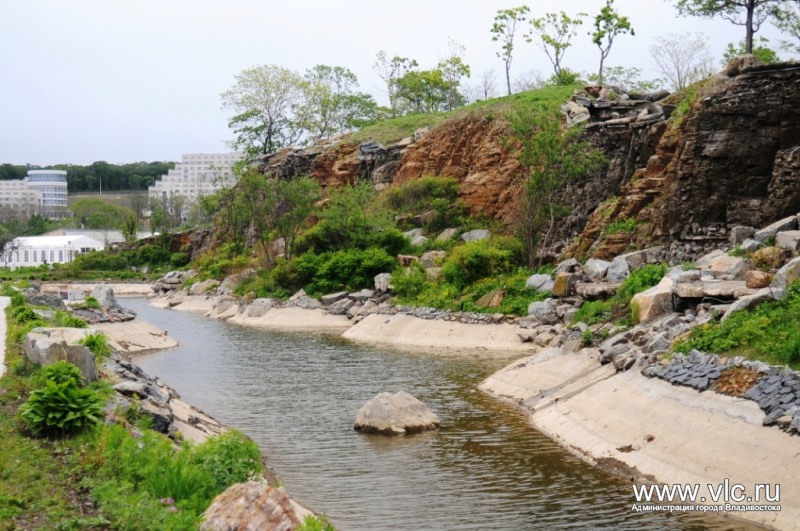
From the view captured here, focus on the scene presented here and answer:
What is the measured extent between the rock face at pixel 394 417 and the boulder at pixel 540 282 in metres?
18.7

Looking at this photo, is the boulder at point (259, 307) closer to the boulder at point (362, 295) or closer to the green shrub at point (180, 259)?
the boulder at point (362, 295)

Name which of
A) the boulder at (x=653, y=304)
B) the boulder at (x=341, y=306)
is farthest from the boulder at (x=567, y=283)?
the boulder at (x=341, y=306)

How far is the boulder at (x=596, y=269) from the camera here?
1387 inches

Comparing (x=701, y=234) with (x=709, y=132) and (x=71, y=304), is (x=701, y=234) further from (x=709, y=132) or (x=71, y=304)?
(x=71, y=304)

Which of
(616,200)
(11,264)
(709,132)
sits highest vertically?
(709,132)

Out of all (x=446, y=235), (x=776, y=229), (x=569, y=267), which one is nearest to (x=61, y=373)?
(x=776, y=229)

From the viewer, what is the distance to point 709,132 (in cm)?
3634

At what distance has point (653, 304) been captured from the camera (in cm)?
2497

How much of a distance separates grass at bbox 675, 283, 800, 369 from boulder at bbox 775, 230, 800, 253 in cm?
561

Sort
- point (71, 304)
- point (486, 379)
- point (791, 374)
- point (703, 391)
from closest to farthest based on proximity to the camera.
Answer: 1. point (791, 374)
2. point (703, 391)
3. point (486, 379)
4. point (71, 304)

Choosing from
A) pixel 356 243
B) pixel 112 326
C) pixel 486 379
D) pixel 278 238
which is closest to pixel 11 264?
pixel 278 238

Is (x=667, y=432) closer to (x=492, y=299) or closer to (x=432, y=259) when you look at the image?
(x=492, y=299)

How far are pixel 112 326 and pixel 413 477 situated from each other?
27663 mm

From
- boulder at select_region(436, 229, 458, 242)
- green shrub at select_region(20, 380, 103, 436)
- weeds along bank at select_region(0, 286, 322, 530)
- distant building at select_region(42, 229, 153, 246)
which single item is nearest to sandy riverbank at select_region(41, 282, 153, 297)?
boulder at select_region(436, 229, 458, 242)
